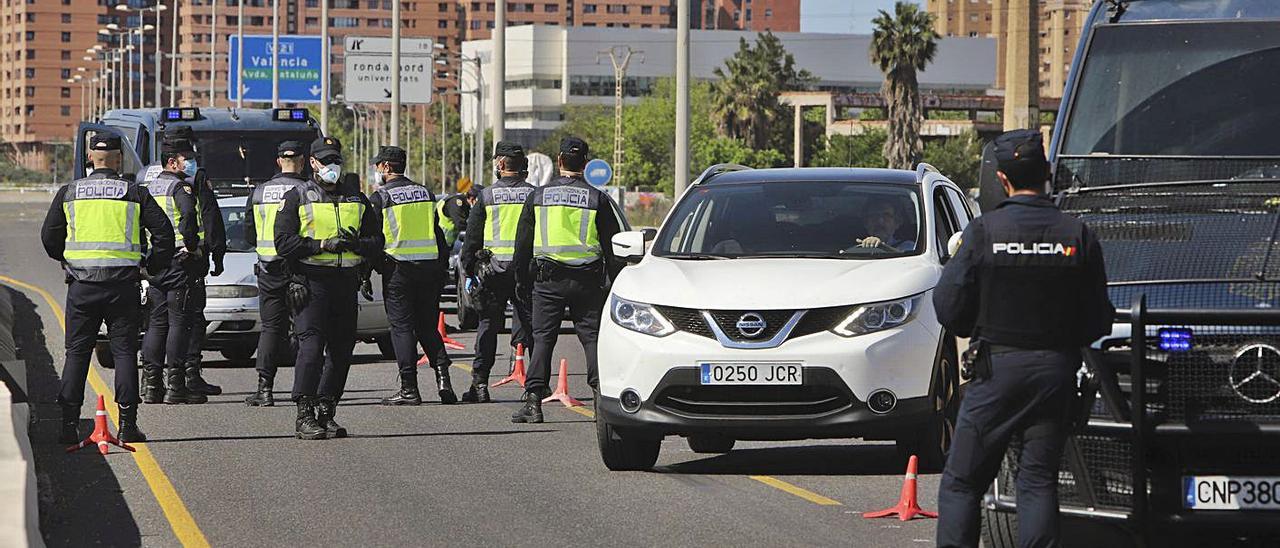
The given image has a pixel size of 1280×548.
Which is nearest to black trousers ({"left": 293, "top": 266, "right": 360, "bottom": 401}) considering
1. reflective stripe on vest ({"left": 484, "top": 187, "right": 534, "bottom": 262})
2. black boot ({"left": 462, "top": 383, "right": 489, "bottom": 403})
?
reflective stripe on vest ({"left": 484, "top": 187, "right": 534, "bottom": 262})

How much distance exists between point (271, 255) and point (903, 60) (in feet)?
238

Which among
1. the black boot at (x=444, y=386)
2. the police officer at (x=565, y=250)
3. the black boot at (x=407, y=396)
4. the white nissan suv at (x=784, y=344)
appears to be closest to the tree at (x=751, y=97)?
the black boot at (x=444, y=386)

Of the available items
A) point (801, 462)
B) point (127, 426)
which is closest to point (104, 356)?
point (127, 426)

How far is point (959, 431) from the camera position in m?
6.99

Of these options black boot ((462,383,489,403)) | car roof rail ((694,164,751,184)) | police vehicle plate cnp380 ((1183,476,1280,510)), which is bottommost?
black boot ((462,383,489,403))

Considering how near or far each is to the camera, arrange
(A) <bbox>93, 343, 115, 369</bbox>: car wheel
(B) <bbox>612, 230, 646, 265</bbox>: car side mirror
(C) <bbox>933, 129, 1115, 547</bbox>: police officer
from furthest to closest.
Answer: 1. (A) <bbox>93, 343, 115, 369</bbox>: car wheel
2. (B) <bbox>612, 230, 646, 265</bbox>: car side mirror
3. (C) <bbox>933, 129, 1115, 547</bbox>: police officer

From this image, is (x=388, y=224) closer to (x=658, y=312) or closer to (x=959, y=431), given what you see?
(x=658, y=312)

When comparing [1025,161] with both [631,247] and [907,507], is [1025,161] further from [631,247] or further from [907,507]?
[631,247]

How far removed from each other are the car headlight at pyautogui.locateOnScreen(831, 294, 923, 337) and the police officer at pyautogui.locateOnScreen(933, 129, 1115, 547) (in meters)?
3.55

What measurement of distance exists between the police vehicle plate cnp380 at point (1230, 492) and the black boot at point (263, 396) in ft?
30.0

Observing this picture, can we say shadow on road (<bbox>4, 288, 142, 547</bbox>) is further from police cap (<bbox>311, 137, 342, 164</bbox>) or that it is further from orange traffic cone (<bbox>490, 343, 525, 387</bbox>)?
orange traffic cone (<bbox>490, 343, 525, 387</bbox>)

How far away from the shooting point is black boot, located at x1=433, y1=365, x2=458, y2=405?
15406 mm

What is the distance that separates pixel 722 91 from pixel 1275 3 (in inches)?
4450

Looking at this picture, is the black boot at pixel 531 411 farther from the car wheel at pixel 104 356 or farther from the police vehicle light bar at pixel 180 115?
the police vehicle light bar at pixel 180 115
